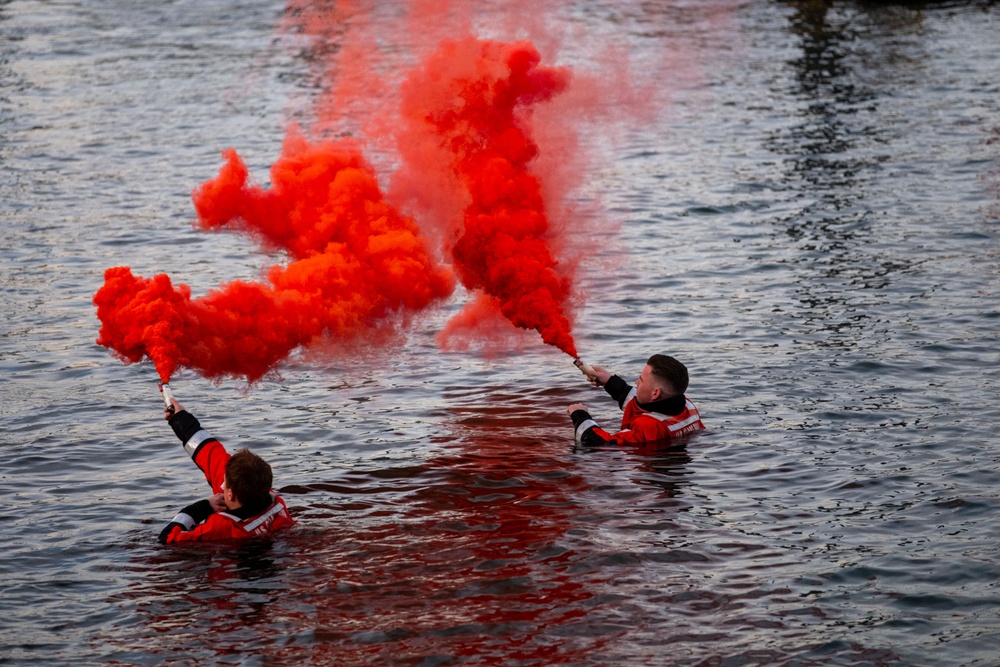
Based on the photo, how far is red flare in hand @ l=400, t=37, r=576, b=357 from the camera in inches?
467

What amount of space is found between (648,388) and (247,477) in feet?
13.9

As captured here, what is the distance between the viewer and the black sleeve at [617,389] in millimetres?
12141

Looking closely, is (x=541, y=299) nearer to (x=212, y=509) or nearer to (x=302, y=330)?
(x=302, y=330)

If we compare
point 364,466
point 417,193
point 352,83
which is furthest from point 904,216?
point 352,83

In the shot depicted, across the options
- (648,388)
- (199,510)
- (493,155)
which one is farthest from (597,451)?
(199,510)

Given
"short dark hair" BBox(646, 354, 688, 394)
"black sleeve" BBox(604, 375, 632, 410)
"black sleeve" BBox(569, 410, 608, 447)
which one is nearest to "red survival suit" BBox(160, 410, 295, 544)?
"black sleeve" BBox(569, 410, 608, 447)

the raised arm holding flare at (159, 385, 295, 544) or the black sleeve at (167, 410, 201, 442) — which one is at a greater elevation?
the black sleeve at (167, 410, 201, 442)

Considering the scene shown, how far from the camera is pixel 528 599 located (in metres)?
9.02

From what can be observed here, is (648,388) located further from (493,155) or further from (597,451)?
(493,155)

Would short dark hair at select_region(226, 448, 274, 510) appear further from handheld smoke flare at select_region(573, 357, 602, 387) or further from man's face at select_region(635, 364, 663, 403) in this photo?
man's face at select_region(635, 364, 663, 403)

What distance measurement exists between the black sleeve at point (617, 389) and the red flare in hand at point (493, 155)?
485 mm

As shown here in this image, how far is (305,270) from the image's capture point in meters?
11.4

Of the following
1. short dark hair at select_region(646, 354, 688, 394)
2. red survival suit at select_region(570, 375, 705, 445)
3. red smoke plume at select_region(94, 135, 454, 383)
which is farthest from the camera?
red survival suit at select_region(570, 375, 705, 445)

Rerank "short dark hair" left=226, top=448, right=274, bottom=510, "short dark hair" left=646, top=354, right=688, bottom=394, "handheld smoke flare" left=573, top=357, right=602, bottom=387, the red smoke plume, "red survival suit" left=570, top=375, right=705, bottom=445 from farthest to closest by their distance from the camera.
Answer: "handheld smoke flare" left=573, top=357, right=602, bottom=387
"red survival suit" left=570, top=375, right=705, bottom=445
"short dark hair" left=646, top=354, right=688, bottom=394
the red smoke plume
"short dark hair" left=226, top=448, right=274, bottom=510
